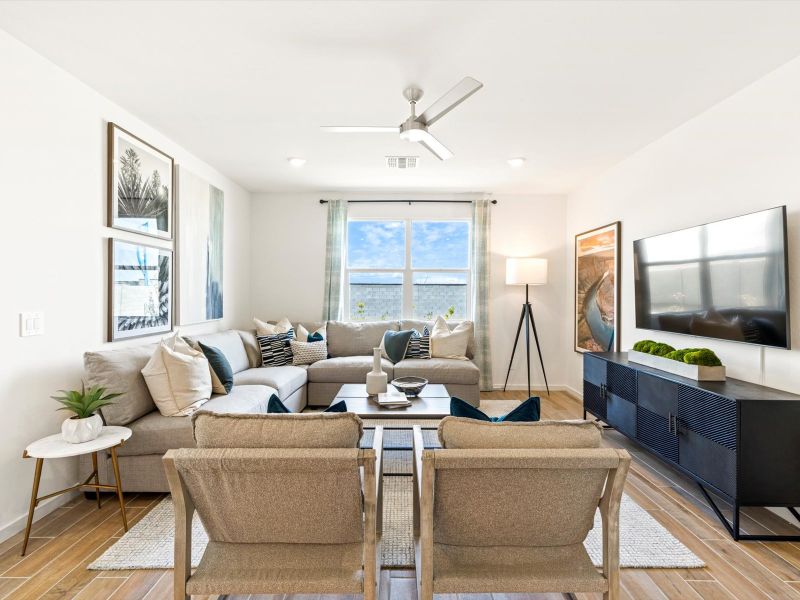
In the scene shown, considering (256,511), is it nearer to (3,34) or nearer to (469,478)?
(469,478)

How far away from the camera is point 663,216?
3529 millimetres

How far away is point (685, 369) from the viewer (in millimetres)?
2746

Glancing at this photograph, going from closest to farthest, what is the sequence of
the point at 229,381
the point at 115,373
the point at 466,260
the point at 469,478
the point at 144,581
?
the point at 469,478
the point at 144,581
the point at 115,373
the point at 229,381
the point at 466,260

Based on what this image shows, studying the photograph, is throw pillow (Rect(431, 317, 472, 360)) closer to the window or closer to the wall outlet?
the window

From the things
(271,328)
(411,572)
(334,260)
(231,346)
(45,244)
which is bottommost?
(411,572)

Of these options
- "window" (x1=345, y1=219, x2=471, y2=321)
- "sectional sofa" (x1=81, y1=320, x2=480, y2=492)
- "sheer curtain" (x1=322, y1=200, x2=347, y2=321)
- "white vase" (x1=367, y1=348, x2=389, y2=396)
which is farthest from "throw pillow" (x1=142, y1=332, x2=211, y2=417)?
"window" (x1=345, y1=219, x2=471, y2=321)

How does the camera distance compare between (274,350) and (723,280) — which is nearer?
(723,280)

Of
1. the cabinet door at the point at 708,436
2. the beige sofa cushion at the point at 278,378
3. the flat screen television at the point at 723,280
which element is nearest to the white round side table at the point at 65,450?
the beige sofa cushion at the point at 278,378

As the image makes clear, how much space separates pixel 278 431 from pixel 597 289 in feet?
13.8

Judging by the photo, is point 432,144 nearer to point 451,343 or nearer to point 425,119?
point 425,119

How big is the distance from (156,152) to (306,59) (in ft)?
5.89

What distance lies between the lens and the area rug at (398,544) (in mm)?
2018

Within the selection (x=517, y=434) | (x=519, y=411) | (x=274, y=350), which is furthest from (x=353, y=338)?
(x=517, y=434)

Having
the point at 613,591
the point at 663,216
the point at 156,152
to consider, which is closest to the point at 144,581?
the point at 613,591
